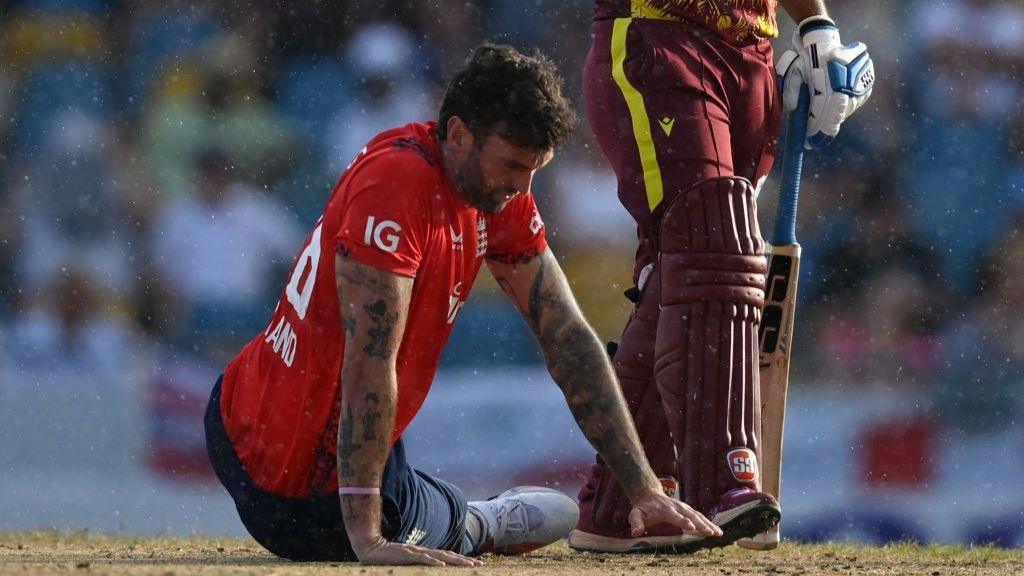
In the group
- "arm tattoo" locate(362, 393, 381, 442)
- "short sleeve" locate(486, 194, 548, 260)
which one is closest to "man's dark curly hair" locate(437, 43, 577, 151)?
"short sleeve" locate(486, 194, 548, 260)

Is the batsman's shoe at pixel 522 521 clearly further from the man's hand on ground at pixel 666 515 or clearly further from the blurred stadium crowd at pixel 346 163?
the blurred stadium crowd at pixel 346 163

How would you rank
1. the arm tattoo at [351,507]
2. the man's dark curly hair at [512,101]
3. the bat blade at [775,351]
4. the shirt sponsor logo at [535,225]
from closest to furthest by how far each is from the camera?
1. the arm tattoo at [351,507]
2. the man's dark curly hair at [512,101]
3. the shirt sponsor logo at [535,225]
4. the bat blade at [775,351]

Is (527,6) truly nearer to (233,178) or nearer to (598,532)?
(233,178)

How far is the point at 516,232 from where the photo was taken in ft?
11.5

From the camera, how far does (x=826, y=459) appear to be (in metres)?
6.38

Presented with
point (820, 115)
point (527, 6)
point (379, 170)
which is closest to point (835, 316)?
point (527, 6)

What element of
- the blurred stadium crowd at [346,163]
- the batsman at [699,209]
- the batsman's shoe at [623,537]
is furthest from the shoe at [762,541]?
the blurred stadium crowd at [346,163]

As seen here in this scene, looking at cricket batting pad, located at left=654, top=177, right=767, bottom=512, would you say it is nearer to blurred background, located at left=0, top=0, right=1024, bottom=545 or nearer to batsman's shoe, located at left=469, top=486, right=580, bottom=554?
batsman's shoe, located at left=469, top=486, right=580, bottom=554

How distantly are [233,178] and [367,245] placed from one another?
3.83m

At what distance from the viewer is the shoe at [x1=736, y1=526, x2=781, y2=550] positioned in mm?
3672

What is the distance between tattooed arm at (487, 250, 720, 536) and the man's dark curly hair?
431mm

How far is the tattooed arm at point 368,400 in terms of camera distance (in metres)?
3.06

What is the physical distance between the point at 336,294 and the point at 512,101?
0.59 metres

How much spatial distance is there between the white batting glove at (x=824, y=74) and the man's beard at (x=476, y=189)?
4.15 feet
